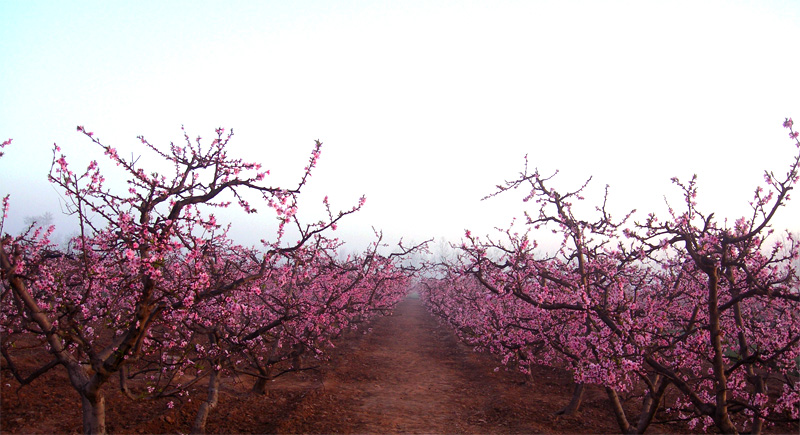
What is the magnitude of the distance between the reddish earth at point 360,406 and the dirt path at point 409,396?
3 cm

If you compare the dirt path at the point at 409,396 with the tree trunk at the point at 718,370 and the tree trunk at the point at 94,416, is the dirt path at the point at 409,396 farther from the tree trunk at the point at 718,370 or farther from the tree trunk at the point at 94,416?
the tree trunk at the point at 718,370

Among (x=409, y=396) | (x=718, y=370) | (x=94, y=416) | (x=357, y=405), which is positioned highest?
(x=718, y=370)

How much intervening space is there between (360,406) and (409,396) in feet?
6.60

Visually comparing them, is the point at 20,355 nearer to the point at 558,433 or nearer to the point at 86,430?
the point at 86,430

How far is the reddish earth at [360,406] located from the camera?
848cm

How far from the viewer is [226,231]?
8508mm

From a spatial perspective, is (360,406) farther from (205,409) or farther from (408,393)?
(205,409)

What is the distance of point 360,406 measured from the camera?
11.1 m

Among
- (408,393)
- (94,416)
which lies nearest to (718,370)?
(94,416)

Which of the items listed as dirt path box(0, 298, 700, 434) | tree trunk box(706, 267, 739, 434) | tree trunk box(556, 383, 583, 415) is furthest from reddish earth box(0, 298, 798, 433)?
tree trunk box(706, 267, 739, 434)

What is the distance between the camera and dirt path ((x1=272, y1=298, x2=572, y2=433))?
9.50 metres

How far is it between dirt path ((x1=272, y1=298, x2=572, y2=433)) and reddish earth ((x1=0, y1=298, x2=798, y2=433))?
3 cm

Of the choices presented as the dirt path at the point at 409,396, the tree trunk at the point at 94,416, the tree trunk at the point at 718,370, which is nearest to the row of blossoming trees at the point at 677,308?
the tree trunk at the point at 718,370

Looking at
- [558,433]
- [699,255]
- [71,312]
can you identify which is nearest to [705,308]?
[699,255]
